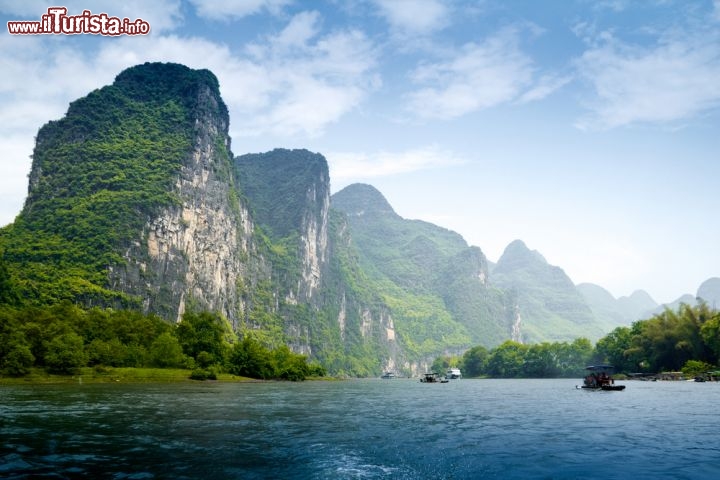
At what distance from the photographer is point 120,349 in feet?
365

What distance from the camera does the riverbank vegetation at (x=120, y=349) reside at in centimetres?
9194

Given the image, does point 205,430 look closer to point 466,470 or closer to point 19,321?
point 466,470

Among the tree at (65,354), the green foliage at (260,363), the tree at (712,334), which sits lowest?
the green foliage at (260,363)

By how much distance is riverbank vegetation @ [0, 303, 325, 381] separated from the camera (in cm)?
9194

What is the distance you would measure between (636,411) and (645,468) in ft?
97.1

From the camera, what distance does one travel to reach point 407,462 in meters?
24.9

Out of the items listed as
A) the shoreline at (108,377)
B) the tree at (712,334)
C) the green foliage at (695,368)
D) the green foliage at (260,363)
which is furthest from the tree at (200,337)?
the tree at (712,334)

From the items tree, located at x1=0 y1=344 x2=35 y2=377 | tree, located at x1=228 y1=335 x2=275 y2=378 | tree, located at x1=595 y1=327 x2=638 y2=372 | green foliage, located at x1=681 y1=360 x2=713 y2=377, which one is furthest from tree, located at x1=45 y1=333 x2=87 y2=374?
tree, located at x1=595 y1=327 x2=638 y2=372

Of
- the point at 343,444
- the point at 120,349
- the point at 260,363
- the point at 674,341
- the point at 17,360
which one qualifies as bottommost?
the point at 260,363

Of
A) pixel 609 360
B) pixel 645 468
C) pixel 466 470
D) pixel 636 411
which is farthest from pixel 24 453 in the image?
pixel 609 360

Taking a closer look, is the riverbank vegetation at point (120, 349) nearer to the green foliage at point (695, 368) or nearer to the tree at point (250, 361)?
the tree at point (250, 361)

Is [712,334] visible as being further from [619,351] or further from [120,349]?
[120,349]

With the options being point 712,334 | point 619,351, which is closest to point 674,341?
point 712,334

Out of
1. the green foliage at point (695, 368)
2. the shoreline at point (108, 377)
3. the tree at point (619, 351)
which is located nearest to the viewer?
the shoreline at point (108, 377)
